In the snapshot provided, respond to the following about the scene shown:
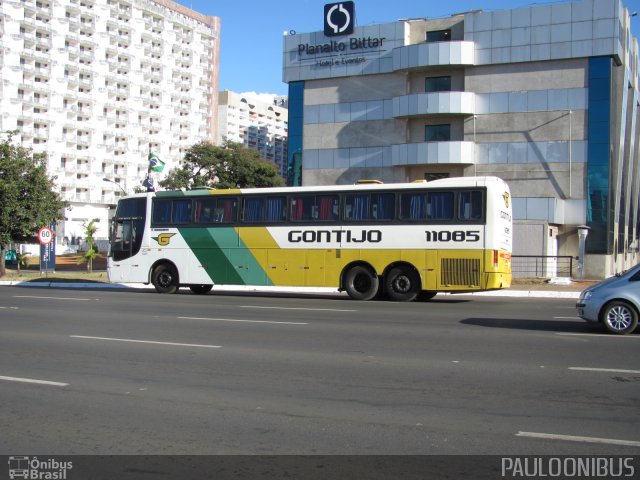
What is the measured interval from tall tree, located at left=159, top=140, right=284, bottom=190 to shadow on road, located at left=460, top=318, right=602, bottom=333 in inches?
2094

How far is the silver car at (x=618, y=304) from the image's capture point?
1197 centimetres

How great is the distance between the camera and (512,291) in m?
24.6

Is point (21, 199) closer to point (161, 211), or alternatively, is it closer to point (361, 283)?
point (161, 211)

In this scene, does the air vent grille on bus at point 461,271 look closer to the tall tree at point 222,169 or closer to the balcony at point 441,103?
the balcony at point 441,103

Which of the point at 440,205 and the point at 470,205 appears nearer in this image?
the point at 470,205

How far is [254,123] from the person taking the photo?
565 feet

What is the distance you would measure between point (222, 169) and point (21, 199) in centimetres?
3036

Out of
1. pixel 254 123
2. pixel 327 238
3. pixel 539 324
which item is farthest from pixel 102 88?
pixel 539 324

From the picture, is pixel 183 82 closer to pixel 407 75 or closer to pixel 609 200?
pixel 407 75

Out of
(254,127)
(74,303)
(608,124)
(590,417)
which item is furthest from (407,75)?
(254,127)

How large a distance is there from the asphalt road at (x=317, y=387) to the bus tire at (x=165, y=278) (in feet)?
29.8

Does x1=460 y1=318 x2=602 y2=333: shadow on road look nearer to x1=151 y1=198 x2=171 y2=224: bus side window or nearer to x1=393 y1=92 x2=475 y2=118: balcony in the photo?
x1=151 y1=198 x2=171 y2=224: bus side window

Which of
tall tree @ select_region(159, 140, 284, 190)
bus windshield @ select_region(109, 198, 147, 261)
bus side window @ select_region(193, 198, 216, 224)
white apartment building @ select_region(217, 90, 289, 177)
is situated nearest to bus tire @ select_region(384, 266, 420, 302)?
bus side window @ select_region(193, 198, 216, 224)

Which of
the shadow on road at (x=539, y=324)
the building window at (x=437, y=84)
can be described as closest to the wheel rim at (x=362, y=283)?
the shadow on road at (x=539, y=324)
